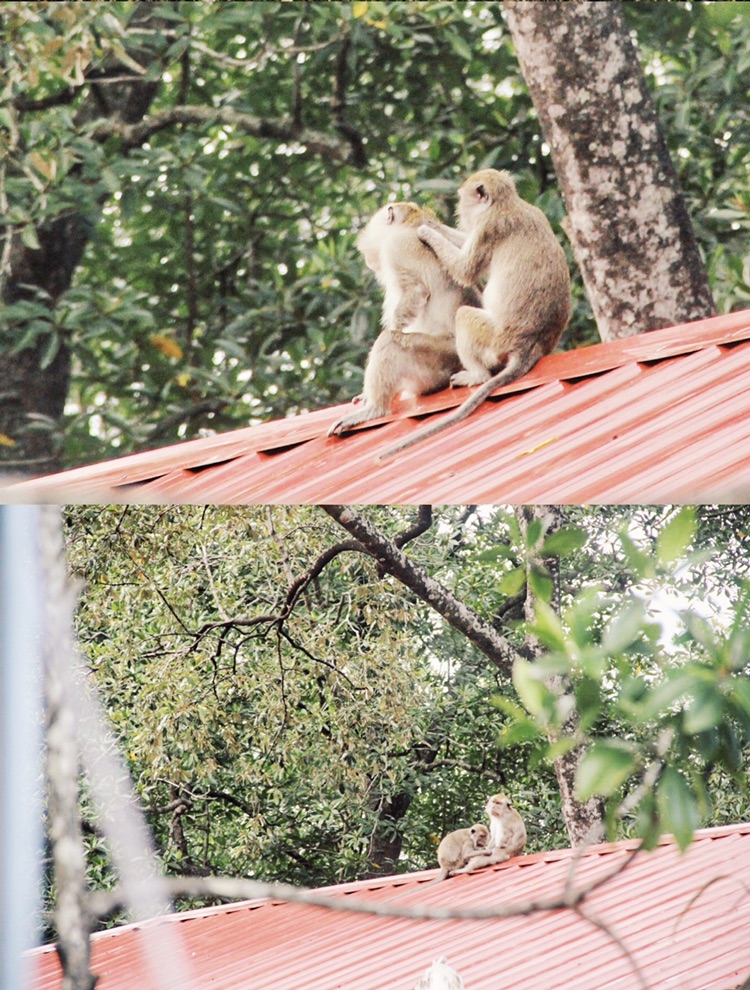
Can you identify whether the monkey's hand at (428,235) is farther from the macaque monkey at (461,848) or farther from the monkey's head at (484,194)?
the macaque monkey at (461,848)

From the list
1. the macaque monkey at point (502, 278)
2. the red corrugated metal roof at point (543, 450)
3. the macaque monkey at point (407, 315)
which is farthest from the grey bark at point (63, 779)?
the macaque monkey at point (502, 278)

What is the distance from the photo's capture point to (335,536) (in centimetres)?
253

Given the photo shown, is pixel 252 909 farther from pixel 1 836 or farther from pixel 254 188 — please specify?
pixel 254 188

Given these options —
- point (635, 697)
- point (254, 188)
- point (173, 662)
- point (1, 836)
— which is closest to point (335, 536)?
point (173, 662)

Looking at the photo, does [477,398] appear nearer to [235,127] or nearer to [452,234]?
[452,234]

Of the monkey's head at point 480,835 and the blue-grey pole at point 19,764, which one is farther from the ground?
the blue-grey pole at point 19,764

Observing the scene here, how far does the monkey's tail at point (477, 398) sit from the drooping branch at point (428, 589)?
613mm

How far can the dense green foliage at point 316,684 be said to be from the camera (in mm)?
2199

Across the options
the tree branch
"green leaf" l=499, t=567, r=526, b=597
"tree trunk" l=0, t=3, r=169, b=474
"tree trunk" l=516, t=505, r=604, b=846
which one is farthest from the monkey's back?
"tree trunk" l=0, t=3, r=169, b=474

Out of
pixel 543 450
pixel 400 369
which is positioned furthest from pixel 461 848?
pixel 400 369

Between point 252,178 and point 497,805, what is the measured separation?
30.0 feet

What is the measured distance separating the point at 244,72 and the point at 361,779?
30.7 feet

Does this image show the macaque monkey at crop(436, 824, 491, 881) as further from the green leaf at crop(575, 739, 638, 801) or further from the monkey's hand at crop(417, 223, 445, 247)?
the monkey's hand at crop(417, 223, 445, 247)

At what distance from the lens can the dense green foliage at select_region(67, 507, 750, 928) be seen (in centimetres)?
220
